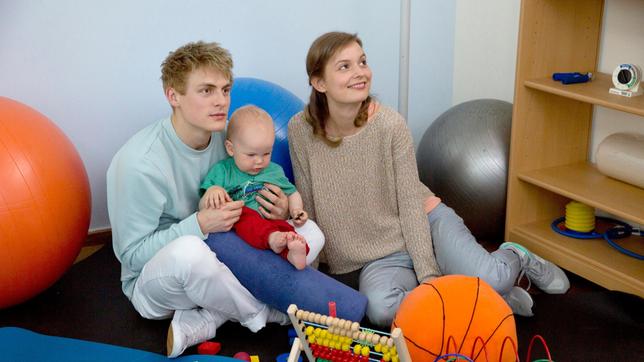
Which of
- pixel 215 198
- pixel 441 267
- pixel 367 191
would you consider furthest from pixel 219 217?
→ pixel 441 267

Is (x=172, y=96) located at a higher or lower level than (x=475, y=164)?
higher

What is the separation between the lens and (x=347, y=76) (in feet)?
8.07

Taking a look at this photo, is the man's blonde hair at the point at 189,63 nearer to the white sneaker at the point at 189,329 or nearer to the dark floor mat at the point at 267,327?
the white sneaker at the point at 189,329

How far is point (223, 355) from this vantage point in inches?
94.2

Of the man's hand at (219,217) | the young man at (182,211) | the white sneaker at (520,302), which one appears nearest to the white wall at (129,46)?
the young man at (182,211)

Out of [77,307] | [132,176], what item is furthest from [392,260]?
[77,307]

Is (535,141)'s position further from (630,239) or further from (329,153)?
(329,153)

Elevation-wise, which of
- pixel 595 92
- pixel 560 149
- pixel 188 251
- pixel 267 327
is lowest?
pixel 267 327

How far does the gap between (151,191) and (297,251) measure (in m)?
0.47

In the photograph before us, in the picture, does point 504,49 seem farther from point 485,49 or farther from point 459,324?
point 459,324

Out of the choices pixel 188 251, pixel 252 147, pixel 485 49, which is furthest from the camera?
pixel 485 49

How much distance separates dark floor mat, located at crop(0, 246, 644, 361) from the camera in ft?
7.78

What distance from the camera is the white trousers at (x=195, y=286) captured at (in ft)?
7.58

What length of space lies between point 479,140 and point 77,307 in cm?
158
